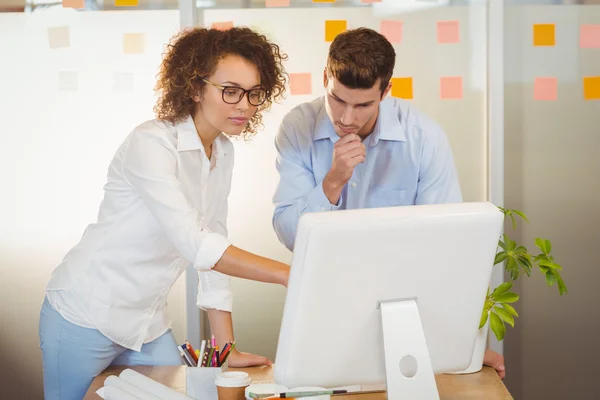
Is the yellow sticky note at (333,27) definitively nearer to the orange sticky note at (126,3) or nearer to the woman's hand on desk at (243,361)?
the orange sticky note at (126,3)

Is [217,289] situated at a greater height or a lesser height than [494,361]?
greater

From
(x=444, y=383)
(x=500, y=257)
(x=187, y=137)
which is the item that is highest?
(x=187, y=137)

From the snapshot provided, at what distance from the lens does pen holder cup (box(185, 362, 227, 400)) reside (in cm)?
169

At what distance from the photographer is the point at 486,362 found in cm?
200

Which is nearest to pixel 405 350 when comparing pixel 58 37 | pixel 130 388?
pixel 130 388

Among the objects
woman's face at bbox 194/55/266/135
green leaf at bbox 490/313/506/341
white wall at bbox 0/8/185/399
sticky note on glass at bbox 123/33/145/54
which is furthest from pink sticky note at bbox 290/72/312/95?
green leaf at bbox 490/313/506/341

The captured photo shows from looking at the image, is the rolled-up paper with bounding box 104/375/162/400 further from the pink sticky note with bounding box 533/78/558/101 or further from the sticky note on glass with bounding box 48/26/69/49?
the pink sticky note with bounding box 533/78/558/101

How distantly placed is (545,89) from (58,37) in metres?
2.12

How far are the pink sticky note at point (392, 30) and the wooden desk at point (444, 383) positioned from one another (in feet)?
5.73

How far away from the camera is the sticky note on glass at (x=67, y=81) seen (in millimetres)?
3334

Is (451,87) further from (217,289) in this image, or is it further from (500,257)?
(217,289)

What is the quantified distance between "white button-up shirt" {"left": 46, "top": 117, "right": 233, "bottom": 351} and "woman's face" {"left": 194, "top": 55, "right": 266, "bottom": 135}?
0.24 feet

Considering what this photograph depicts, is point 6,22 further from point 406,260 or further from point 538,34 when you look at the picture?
point 406,260

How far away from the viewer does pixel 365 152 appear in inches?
90.0
